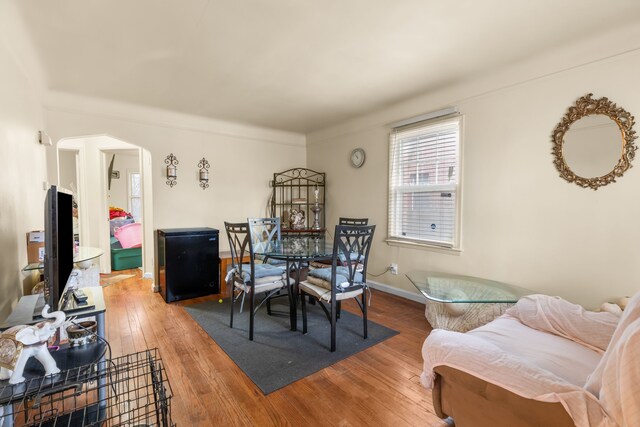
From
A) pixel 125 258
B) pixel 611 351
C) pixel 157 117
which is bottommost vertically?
pixel 125 258

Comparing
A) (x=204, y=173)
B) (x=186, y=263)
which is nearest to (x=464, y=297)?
(x=186, y=263)

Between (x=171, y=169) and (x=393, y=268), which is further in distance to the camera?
(x=171, y=169)

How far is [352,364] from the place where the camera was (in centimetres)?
223

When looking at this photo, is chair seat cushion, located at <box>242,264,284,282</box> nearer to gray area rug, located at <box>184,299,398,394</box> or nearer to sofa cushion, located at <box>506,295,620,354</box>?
gray area rug, located at <box>184,299,398,394</box>

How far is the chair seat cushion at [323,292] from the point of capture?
250 centimetres

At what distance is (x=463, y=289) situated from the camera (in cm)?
250

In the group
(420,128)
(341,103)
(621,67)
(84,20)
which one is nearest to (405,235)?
(420,128)

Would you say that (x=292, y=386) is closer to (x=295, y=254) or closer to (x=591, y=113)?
(x=295, y=254)

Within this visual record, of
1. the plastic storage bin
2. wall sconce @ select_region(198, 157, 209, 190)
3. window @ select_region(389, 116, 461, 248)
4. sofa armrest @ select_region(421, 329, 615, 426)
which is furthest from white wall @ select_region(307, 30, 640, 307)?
the plastic storage bin

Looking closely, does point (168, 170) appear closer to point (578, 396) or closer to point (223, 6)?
point (223, 6)

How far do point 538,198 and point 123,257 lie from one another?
6132 mm

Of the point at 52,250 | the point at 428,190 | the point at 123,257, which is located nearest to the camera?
the point at 52,250

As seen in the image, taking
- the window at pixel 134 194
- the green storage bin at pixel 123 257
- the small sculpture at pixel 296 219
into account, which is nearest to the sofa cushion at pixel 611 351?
the small sculpture at pixel 296 219

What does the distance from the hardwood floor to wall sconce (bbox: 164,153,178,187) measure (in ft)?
5.92
